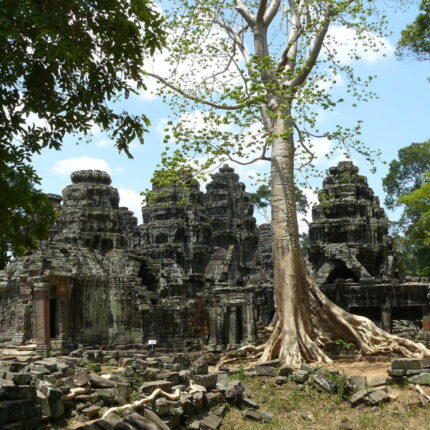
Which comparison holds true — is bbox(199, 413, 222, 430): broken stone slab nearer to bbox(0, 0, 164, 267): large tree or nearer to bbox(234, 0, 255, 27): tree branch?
bbox(0, 0, 164, 267): large tree

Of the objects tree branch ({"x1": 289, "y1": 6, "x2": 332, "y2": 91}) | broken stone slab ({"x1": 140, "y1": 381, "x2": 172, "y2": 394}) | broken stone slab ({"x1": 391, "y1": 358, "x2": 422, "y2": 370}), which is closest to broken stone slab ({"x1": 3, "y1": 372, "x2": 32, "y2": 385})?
broken stone slab ({"x1": 140, "y1": 381, "x2": 172, "y2": 394})

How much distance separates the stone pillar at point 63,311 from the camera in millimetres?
21533

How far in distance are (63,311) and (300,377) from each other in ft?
43.1

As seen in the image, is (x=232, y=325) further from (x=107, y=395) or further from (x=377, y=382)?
(x=107, y=395)

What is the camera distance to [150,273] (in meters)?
26.4

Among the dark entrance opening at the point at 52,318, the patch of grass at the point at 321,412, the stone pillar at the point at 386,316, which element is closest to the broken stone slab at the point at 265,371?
the patch of grass at the point at 321,412

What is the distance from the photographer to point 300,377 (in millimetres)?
11047

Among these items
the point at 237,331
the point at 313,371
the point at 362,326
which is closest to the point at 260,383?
the point at 313,371

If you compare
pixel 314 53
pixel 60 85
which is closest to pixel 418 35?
pixel 314 53

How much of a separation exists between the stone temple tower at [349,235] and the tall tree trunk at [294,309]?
11.5m

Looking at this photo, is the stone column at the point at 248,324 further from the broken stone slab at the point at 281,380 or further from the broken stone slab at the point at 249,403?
the broken stone slab at the point at 249,403

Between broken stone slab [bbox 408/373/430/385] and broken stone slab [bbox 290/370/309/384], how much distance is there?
193 centimetres

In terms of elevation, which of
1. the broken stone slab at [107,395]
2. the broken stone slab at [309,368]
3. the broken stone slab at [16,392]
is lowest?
the broken stone slab at [309,368]

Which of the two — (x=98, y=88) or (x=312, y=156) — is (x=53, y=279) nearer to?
(x=312, y=156)
